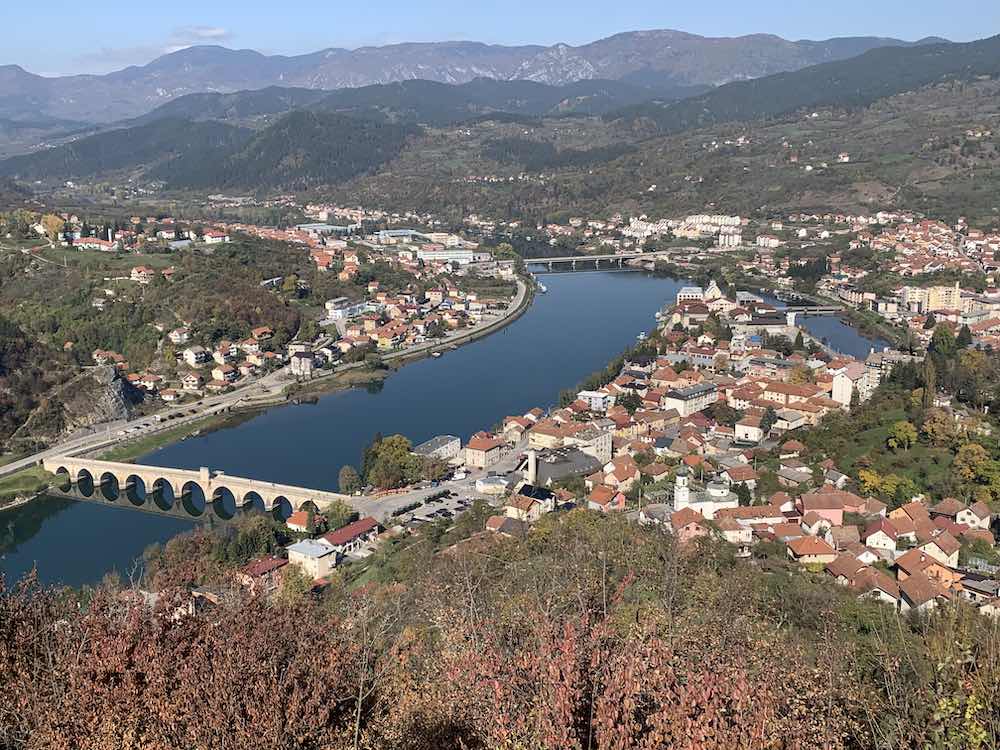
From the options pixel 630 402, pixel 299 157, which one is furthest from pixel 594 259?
pixel 299 157

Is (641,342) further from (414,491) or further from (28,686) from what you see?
(28,686)

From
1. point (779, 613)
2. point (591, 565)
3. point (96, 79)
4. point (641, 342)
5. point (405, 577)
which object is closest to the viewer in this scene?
point (779, 613)

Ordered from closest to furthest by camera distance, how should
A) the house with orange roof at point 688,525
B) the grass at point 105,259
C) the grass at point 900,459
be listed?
the house with orange roof at point 688,525, the grass at point 900,459, the grass at point 105,259

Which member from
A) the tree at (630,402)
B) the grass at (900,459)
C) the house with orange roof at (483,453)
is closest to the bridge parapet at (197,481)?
the house with orange roof at (483,453)

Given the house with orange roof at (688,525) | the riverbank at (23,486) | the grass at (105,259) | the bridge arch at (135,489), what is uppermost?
the grass at (105,259)

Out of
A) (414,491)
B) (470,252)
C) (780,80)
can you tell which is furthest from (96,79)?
(414,491)

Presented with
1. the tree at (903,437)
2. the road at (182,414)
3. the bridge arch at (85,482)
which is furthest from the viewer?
the road at (182,414)

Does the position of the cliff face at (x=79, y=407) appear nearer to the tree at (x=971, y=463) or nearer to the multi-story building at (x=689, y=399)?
the multi-story building at (x=689, y=399)

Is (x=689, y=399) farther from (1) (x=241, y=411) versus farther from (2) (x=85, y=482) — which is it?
(2) (x=85, y=482)
